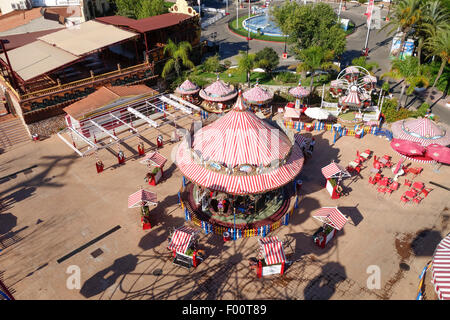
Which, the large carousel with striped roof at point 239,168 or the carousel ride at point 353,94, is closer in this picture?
the large carousel with striped roof at point 239,168

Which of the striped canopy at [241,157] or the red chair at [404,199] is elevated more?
the striped canopy at [241,157]

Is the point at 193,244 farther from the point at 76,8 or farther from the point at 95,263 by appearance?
the point at 76,8

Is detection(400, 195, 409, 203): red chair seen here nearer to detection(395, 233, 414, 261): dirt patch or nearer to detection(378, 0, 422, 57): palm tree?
detection(395, 233, 414, 261): dirt patch

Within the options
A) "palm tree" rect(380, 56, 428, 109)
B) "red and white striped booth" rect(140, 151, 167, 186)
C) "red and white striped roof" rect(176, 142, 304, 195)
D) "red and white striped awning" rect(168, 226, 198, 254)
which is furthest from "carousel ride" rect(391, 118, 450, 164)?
"red and white striped booth" rect(140, 151, 167, 186)

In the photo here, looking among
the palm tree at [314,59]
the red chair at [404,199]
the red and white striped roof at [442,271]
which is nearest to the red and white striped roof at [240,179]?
the red chair at [404,199]

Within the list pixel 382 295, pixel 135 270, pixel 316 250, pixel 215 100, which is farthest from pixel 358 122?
pixel 135 270

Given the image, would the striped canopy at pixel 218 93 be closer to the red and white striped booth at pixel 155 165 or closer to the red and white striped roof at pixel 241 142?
the red and white striped booth at pixel 155 165

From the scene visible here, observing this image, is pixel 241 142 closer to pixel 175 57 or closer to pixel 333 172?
pixel 333 172

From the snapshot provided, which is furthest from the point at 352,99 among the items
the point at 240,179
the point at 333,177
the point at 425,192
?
the point at 240,179
